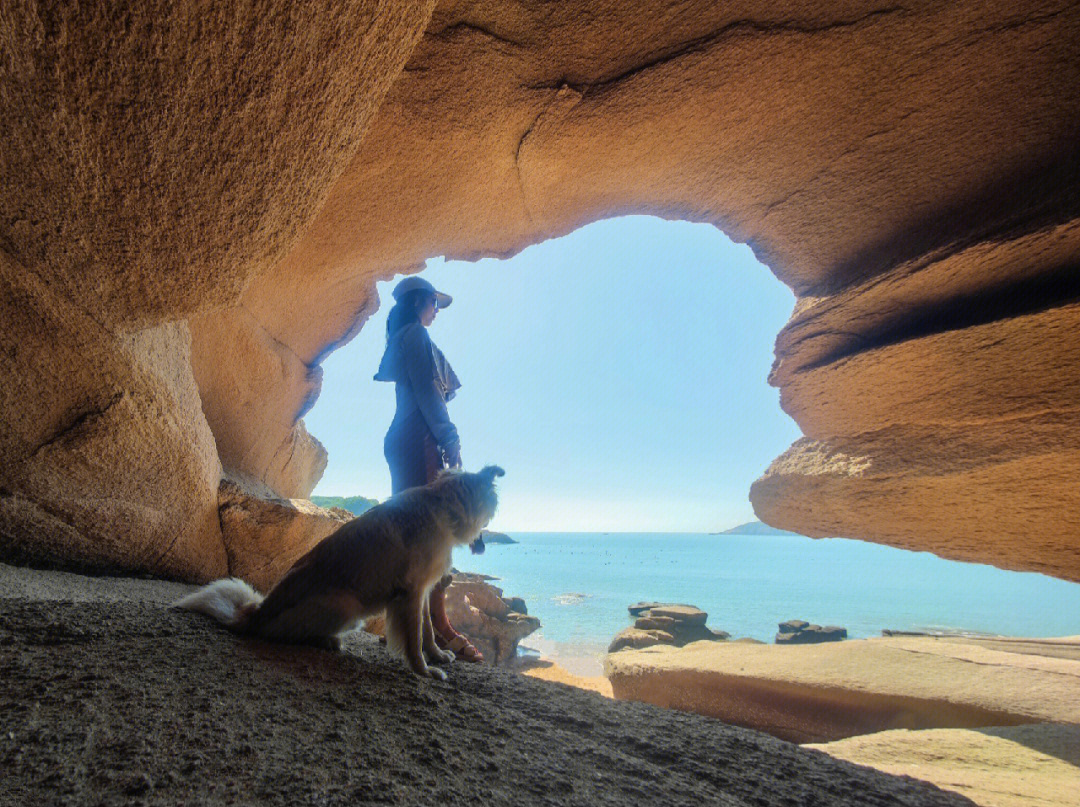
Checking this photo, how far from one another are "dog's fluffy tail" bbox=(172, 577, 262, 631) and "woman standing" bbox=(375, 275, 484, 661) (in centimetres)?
112

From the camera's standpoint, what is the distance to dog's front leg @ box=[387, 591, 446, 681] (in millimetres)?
2369

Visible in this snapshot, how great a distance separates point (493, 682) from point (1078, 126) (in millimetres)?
4983

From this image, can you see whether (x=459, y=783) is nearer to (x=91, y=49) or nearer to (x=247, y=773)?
(x=247, y=773)

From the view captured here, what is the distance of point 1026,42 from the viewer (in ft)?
9.74

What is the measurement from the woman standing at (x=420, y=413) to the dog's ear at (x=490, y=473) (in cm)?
60

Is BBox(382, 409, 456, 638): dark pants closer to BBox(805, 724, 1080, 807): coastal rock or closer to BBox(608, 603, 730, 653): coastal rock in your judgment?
BBox(805, 724, 1080, 807): coastal rock

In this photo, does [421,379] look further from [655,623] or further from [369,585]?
[655,623]

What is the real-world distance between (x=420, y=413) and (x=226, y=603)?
1628mm

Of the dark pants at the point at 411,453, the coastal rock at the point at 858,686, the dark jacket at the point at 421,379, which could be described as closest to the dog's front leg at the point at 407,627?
the dark pants at the point at 411,453

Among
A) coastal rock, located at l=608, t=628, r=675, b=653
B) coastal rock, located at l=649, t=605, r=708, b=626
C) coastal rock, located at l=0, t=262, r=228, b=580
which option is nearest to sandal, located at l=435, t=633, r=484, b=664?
coastal rock, located at l=0, t=262, r=228, b=580

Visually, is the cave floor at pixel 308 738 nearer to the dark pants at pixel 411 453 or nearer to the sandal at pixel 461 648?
the sandal at pixel 461 648

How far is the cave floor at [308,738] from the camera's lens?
3.67 ft

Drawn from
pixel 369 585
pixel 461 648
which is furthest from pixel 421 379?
pixel 461 648

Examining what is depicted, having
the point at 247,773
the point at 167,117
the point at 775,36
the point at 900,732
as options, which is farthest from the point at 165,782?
the point at 900,732
